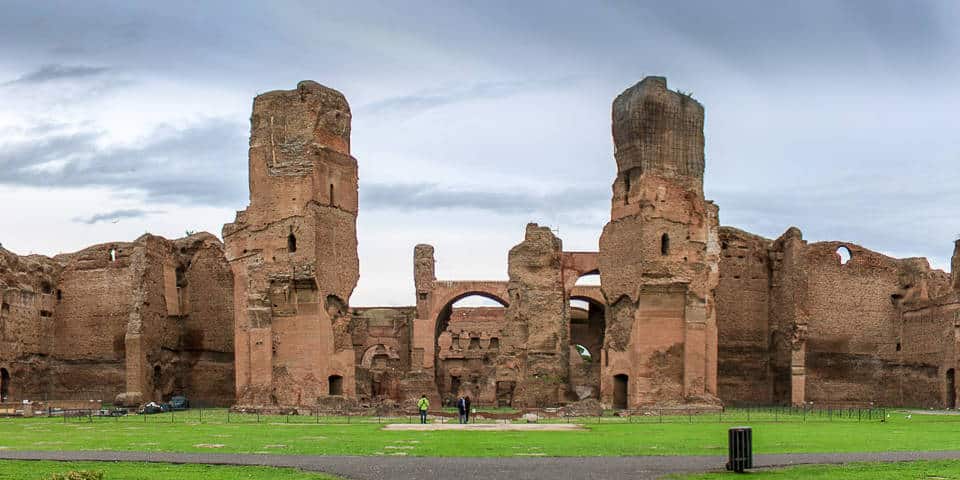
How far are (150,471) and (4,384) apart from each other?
29339 mm

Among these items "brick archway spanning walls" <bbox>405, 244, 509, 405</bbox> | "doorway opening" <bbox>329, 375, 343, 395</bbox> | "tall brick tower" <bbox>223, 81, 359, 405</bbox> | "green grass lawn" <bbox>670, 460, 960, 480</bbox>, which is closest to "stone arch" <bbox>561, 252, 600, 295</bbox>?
"brick archway spanning walls" <bbox>405, 244, 509, 405</bbox>

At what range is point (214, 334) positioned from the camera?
4472 cm

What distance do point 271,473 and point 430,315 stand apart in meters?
34.8

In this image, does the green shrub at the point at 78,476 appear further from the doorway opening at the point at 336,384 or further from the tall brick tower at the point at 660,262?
the tall brick tower at the point at 660,262

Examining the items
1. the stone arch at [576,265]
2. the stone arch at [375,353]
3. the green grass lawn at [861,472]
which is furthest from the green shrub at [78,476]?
the stone arch at [375,353]

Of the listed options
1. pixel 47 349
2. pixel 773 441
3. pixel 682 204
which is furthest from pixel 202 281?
pixel 773 441

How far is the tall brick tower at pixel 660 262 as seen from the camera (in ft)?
120

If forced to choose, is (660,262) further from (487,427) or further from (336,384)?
(487,427)

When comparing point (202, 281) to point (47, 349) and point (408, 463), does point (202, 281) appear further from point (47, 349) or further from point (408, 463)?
point (408, 463)

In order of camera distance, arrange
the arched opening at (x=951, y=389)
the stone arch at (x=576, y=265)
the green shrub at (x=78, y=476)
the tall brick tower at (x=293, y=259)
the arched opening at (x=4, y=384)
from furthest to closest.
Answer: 1. the stone arch at (x=576, y=265)
2. the arched opening at (x=4, y=384)
3. the arched opening at (x=951, y=389)
4. the tall brick tower at (x=293, y=259)
5. the green shrub at (x=78, y=476)

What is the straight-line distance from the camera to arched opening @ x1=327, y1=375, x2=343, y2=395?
3750 cm

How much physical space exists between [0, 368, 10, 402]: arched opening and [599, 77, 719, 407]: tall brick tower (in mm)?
21983

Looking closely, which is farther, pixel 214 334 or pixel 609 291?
pixel 214 334

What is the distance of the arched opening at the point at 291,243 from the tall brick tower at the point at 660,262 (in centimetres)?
1069
